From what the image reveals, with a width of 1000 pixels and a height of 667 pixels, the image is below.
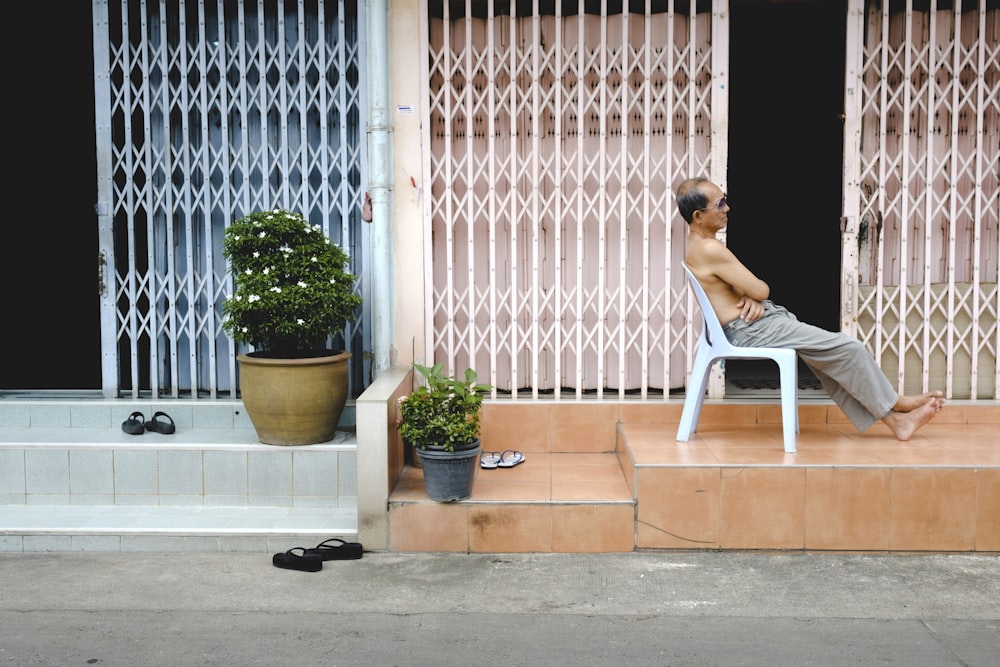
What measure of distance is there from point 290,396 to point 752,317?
2.47 meters

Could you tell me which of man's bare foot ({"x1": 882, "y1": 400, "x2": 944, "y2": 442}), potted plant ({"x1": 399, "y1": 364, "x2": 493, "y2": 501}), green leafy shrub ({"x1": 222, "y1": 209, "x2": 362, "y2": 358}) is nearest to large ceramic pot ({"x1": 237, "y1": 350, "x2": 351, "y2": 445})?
green leafy shrub ({"x1": 222, "y1": 209, "x2": 362, "y2": 358})

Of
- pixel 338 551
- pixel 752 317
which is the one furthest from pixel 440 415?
pixel 752 317

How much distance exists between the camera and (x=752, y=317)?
15.7ft

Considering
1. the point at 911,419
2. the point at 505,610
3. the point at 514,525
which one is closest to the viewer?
the point at 505,610

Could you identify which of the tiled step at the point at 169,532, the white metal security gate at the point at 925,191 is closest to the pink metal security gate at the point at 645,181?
the white metal security gate at the point at 925,191

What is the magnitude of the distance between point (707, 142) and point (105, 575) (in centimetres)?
402

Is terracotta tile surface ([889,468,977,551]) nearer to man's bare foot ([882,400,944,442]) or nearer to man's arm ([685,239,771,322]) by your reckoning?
man's bare foot ([882,400,944,442])

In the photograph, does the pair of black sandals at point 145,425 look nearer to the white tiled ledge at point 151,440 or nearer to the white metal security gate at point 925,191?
the white tiled ledge at point 151,440

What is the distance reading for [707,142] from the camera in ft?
18.2

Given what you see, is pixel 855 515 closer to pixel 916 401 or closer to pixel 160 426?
pixel 916 401

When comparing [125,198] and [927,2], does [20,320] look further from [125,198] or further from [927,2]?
[927,2]

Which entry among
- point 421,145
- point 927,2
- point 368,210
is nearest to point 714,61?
point 927,2

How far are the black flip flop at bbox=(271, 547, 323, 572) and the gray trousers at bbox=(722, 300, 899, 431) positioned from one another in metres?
2.37

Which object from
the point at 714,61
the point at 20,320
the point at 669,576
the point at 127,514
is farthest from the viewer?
the point at 20,320
